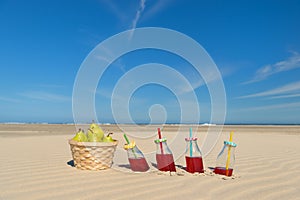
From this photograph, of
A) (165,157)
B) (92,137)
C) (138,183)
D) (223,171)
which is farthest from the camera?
(92,137)

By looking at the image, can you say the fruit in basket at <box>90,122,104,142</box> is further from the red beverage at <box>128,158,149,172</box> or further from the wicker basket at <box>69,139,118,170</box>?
the red beverage at <box>128,158,149,172</box>

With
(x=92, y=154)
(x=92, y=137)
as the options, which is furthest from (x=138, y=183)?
(x=92, y=137)

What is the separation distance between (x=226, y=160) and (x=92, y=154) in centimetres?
172

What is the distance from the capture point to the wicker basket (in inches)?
132

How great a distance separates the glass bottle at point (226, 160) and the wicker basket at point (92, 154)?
1.42m

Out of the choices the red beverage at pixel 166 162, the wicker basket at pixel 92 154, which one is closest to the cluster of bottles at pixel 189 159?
the red beverage at pixel 166 162

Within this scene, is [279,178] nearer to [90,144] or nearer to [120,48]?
[90,144]

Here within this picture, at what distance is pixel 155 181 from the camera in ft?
9.72

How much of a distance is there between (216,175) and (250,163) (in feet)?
4.43

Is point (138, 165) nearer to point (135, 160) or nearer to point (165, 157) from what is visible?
point (135, 160)

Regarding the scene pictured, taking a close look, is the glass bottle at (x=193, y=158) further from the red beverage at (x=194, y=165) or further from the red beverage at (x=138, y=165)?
the red beverage at (x=138, y=165)

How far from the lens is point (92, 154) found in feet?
11.1

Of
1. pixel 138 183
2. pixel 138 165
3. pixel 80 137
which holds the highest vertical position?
pixel 80 137

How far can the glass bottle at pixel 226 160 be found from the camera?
3.23 metres
